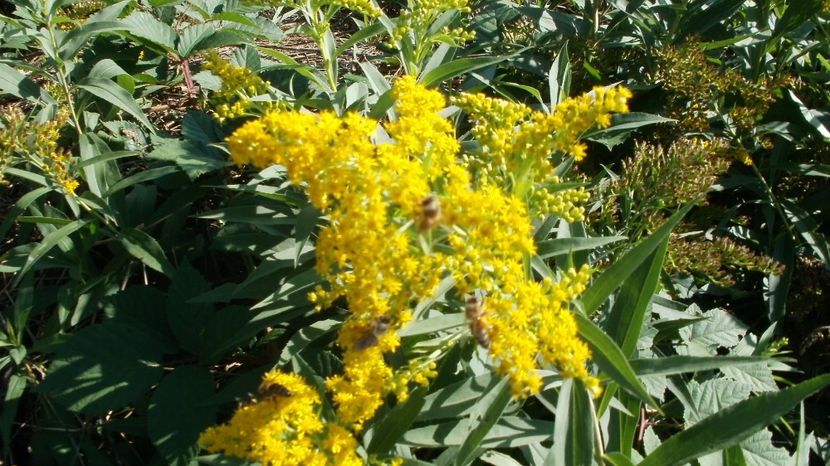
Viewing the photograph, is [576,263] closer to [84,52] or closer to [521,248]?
[521,248]

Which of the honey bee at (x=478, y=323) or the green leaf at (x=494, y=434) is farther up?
the honey bee at (x=478, y=323)

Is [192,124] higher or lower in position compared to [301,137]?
lower

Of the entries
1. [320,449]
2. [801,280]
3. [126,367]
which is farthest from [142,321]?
[801,280]

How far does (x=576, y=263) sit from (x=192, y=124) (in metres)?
1.82

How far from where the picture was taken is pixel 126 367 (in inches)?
102

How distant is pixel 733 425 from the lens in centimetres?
190

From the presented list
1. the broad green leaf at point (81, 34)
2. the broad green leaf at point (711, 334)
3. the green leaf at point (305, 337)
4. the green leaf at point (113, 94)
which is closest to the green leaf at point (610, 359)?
the green leaf at point (305, 337)

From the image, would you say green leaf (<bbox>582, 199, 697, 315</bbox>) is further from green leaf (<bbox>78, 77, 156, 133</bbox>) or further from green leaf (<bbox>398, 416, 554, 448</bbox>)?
green leaf (<bbox>78, 77, 156, 133</bbox>)

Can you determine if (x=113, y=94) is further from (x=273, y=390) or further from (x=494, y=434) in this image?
(x=494, y=434)

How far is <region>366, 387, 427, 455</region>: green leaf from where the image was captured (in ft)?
6.76

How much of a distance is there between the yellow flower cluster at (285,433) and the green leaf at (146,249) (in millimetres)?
Answer: 1050

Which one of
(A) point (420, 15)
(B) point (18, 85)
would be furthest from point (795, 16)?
(B) point (18, 85)

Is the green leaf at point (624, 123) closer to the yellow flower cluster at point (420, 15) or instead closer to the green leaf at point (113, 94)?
the yellow flower cluster at point (420, 15)

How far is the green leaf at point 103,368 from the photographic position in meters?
2.50
